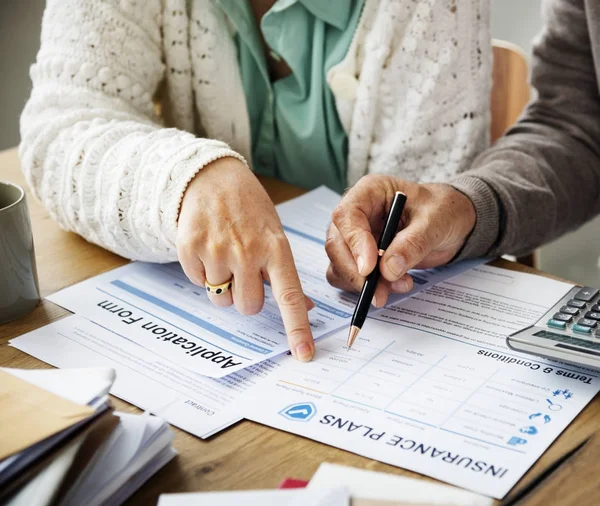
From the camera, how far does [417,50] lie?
0.95 metres

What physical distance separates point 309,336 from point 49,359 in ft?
0.76

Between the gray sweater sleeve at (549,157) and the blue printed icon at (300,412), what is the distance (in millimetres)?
317

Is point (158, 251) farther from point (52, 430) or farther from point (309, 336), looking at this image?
point (52, 430)

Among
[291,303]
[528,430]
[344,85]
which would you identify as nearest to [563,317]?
[528,430]

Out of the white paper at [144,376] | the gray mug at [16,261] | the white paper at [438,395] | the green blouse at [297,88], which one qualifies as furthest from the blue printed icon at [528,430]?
the green blouse at [297,88]

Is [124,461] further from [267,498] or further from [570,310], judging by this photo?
[570,310]

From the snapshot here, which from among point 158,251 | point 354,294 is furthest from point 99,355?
point 354,294

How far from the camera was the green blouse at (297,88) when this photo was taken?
97 cm

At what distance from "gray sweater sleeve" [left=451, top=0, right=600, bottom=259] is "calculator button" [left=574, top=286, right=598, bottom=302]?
15cm

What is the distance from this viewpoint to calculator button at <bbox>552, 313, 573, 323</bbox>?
0.63 metres

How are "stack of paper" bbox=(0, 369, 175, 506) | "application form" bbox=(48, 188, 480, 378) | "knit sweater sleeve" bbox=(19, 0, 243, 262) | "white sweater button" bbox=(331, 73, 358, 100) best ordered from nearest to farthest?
"stack of paper" bbox=(0, 369, 175, 506) → "application form" bbox=(48, 188, 480, 378) → "knit sweater sleeve" bbox=(19, 0, 243, 262) → "white sweater button" bbox=(331, 73, 358, 100)

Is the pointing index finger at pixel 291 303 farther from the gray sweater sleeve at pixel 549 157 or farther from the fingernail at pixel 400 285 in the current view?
the gray sweater sleeve at pixel 549 157

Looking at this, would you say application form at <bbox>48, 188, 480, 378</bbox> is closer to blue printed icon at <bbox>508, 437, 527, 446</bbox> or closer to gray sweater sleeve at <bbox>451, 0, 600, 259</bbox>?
gray sweater sleeve at <bbox>451, 0, 600, 259</bbox>

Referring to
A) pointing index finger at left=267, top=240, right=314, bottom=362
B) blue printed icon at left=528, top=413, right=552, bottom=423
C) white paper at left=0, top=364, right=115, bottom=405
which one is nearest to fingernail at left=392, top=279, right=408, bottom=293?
pointing index finger at left=267, top=240, right=314, bottom=362
